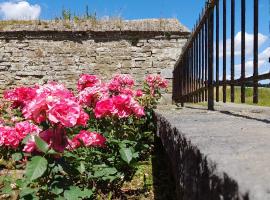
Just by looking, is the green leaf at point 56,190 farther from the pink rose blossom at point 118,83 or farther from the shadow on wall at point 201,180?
the pink rose blossom at point 118,83

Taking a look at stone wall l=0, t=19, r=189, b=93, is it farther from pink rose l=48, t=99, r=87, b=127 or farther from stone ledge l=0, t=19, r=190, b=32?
pink rose l=48, t=99, r=87, b=127

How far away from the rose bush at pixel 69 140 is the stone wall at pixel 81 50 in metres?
4.83

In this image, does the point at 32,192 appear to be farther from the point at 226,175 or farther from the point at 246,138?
the point at 226,175

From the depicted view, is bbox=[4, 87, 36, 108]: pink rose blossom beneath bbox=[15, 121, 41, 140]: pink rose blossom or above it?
above

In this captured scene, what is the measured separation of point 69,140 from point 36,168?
30 cm

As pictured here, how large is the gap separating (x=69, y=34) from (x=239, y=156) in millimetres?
9064

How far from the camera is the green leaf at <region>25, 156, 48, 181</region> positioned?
211 cm

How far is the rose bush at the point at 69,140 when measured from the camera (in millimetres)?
2125

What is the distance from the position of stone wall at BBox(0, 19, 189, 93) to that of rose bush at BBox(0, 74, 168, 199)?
4831 mm

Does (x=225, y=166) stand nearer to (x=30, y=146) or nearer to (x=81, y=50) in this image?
(x=30, y=146)

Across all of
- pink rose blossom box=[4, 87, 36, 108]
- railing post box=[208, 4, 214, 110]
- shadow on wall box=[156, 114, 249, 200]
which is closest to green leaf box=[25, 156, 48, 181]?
shadow on wall box=[156, 114, 249, 200]

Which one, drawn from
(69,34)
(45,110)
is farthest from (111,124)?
(69,34)

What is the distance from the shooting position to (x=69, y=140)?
240 cm

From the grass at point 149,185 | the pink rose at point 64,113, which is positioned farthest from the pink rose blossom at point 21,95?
the pink rose at point 64,113
